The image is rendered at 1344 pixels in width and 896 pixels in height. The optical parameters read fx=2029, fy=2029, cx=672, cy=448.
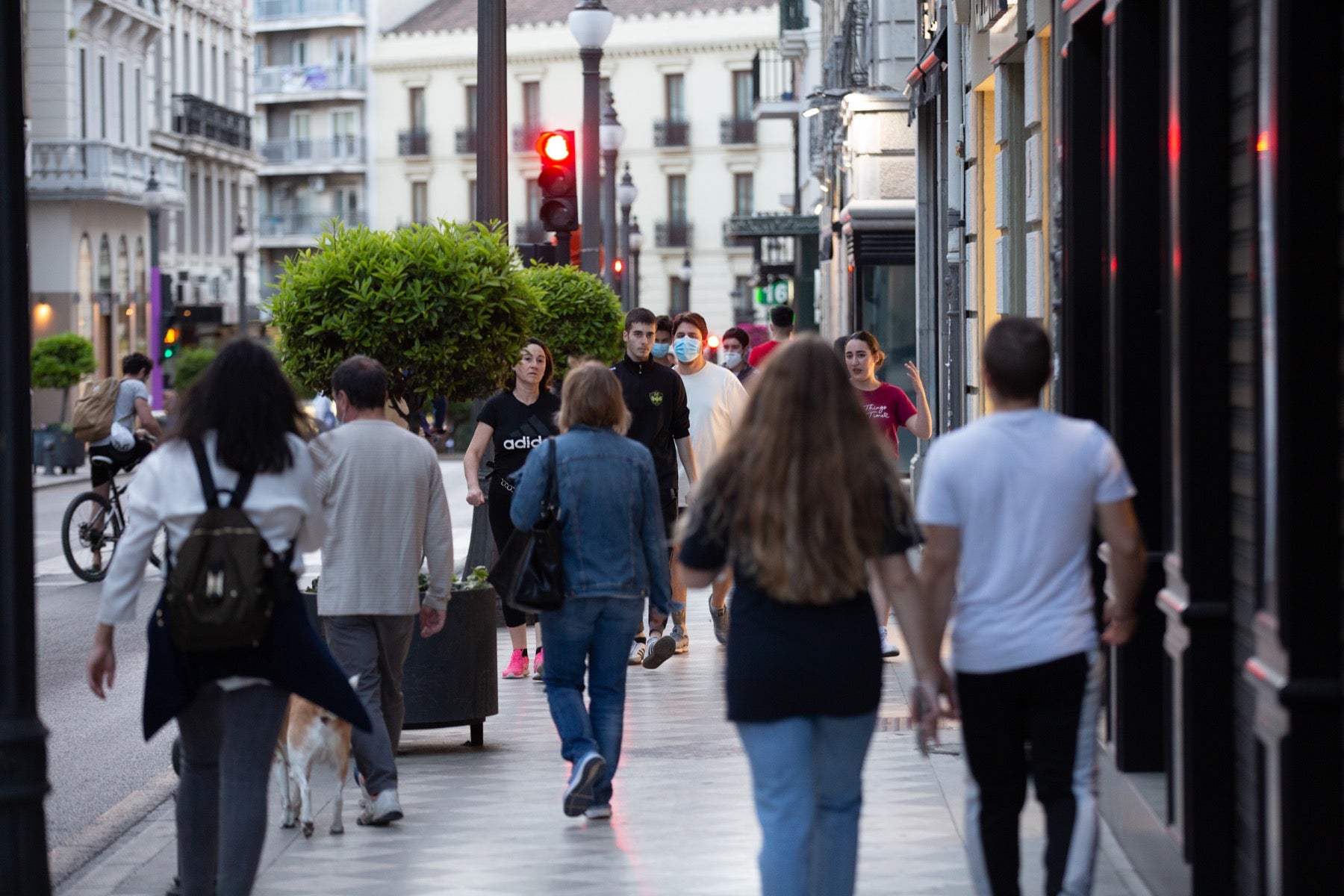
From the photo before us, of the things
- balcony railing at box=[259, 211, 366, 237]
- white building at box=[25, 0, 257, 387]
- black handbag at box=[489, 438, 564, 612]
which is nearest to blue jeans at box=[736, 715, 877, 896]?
black handbag at box=[489, 438, 564, 612]

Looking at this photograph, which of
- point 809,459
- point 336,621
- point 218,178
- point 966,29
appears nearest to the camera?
point 809,459

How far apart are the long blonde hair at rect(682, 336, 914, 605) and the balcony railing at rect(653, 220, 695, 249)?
233 ft

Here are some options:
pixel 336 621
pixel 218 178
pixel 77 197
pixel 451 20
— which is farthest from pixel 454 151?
pixel 336 621

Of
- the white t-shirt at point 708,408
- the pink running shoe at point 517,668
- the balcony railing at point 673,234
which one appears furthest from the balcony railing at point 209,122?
the pink running shoe at point 517,668

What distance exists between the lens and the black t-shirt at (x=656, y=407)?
455 inches

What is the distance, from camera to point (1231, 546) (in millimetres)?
5641

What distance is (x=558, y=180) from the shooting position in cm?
1633

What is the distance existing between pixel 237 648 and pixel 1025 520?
221cm

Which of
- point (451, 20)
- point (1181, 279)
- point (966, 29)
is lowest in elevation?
A: point (1181, 279)

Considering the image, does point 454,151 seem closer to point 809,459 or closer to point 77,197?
point 77,197

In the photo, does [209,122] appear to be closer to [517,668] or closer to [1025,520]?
[517,668]

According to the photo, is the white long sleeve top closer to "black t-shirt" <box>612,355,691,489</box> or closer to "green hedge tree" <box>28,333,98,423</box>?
"black t-shirt" <box>612,355,691,489</box>

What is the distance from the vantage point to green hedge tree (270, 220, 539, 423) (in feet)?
34.6

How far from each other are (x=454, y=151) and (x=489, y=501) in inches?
2717
